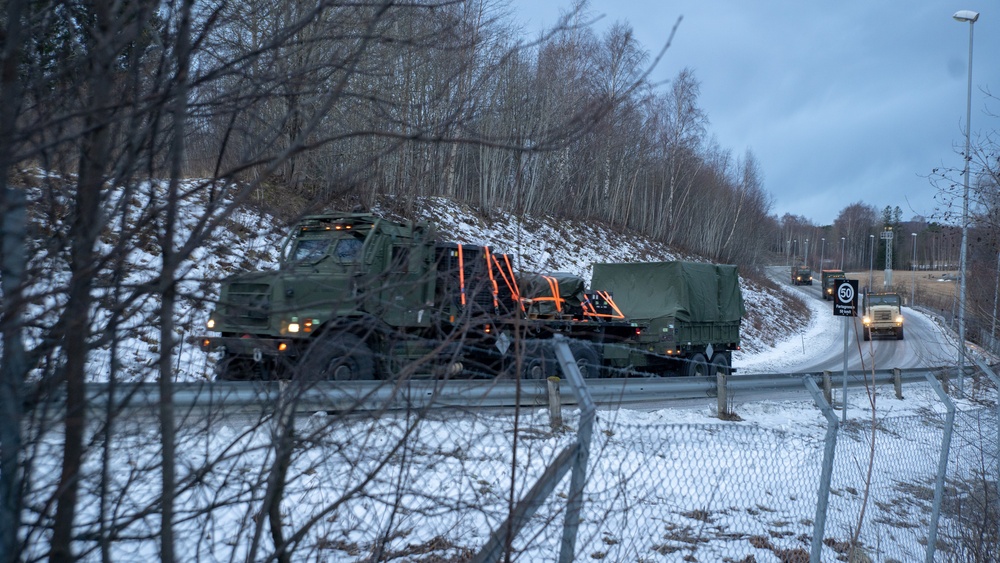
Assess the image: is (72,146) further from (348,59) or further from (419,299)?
(419,299)

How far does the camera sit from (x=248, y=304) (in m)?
2.33

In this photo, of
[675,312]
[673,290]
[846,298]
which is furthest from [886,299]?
[846,298]

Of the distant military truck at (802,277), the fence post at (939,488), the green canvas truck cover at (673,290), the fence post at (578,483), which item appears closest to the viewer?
the fence post at (578,483)

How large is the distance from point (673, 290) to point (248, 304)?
59.0 ft

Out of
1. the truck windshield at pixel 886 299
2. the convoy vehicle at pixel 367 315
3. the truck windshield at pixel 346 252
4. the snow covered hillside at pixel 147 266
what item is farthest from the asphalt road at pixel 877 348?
the snow covered hillside at pixel 147 266

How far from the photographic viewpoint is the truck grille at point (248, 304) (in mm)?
2299

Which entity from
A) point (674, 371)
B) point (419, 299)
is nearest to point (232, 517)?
point (419, 299)

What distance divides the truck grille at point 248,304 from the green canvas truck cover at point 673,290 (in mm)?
16894

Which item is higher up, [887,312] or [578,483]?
[578,483]

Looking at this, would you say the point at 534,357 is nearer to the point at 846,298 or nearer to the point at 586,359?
the point at 846,298

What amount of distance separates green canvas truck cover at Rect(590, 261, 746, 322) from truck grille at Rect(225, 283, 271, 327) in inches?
665

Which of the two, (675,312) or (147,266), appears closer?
(147,266)

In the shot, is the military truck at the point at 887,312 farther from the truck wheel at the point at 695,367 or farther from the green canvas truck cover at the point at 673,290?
the truck wheel at the point at 695,367

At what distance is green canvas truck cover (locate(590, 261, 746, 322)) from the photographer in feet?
63.7
